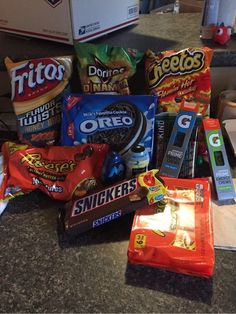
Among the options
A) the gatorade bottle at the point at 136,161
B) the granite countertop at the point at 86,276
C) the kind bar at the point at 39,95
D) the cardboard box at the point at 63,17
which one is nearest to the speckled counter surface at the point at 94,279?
the granite countertop at the point at 86,276

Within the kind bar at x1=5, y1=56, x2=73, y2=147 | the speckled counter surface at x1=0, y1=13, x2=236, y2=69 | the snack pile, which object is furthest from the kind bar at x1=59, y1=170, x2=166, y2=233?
the speckled counter surface at x1=0, y1=13, x2=236, y2=69

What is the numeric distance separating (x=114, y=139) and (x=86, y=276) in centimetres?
32

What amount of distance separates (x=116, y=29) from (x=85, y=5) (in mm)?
176

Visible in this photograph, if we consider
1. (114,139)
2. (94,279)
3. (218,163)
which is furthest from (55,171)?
(218,163)

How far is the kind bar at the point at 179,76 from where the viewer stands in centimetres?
77

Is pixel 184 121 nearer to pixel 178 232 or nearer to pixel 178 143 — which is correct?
pixel 178 143

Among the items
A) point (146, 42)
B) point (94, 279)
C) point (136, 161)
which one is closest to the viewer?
point (94, 279)

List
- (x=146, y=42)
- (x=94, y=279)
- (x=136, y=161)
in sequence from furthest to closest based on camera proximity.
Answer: (x=146, y=42) → (x=136, y=161) → (x=94, y=279)

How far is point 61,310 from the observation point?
514 millimetres

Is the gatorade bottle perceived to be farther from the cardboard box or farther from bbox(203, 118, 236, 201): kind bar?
the cardboard box

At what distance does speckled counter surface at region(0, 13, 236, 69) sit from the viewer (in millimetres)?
844

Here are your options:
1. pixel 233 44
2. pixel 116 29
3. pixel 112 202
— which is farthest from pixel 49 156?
pixel 233 44

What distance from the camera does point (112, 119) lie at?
2.47 feet

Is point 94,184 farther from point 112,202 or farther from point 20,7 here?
point 20,7
